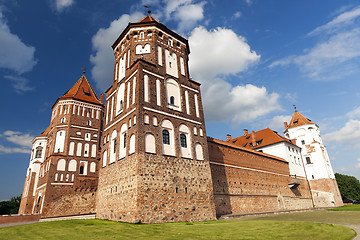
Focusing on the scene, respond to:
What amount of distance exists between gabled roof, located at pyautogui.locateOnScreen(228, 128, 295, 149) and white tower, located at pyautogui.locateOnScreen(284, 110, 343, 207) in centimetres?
498

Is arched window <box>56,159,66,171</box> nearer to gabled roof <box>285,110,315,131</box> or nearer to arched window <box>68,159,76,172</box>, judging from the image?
arched window <box>68,159,76,172</box>

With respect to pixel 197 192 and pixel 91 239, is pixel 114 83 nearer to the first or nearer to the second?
pixel 197 192

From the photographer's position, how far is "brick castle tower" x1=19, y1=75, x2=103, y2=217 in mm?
27750

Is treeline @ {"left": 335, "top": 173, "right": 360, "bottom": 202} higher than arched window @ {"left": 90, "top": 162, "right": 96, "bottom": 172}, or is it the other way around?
arched window @ {"left": 90, "top": 162, "right": 96, "bottom": 172}

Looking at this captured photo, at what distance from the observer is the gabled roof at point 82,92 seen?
34.1 m

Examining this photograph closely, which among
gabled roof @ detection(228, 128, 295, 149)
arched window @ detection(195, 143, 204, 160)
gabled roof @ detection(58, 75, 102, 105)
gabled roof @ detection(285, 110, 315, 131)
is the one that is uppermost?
gabled roof @ detection(58, 75, 102, 105)

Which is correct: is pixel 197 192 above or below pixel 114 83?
below

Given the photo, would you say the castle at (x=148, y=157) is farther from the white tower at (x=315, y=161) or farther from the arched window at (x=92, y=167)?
the white tower at (x=315, y=161)

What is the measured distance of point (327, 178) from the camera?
40.3 metres

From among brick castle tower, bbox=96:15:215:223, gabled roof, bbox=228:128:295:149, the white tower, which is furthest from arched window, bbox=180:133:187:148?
the white tower

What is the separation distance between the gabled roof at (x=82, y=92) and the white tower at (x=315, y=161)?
38454 millimetres

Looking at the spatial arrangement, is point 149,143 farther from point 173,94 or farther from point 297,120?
point 297,120

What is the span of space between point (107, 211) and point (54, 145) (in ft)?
59.1

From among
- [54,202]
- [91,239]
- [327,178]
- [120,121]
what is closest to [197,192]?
[120,121]
